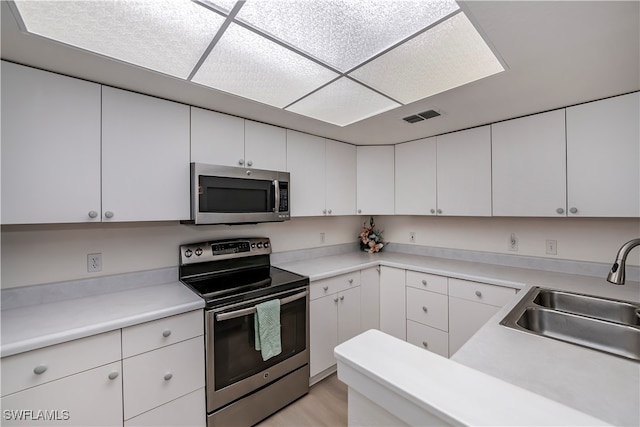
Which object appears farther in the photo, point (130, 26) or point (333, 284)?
point (333, 284)

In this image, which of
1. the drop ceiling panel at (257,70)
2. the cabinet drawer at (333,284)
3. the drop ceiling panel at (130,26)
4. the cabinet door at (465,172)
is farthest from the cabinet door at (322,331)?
the drop ceiling panel at (130,26)

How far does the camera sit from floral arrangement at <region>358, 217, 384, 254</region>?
3203 mm

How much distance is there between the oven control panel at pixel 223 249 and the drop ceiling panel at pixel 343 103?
115 centimetres

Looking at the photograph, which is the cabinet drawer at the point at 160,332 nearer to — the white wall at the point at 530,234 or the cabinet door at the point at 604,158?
the white wall at the point at 530,234

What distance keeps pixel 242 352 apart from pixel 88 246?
1.18 meters

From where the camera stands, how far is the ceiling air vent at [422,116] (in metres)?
1.97

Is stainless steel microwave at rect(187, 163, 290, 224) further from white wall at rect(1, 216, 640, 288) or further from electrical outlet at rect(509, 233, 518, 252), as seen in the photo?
electrical outlet at rect(509, 233, 518, 252)

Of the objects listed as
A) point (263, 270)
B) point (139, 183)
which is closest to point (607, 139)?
point (263, 270)

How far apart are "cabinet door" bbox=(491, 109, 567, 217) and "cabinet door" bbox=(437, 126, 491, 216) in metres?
0.07

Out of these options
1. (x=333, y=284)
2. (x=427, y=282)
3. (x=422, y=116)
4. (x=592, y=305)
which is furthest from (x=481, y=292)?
(x=422, y=116)

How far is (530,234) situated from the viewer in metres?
2.33

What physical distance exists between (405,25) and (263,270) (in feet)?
6.36

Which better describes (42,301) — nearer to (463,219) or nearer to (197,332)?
(197,332)

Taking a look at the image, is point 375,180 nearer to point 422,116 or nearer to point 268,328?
point 422,116
